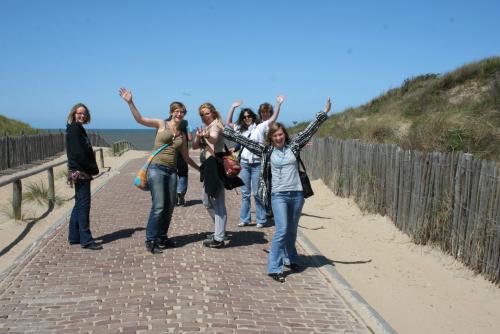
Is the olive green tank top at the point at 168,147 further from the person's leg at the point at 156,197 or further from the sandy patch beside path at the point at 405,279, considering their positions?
the sandy patch beside path at the point at 405,279

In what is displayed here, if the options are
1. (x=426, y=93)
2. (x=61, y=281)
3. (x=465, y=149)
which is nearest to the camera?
(x=61, y=281)

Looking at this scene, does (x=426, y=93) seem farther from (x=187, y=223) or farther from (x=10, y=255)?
(x=10, y=255)

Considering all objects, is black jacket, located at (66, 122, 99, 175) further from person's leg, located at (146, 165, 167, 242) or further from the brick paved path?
the brick paved path

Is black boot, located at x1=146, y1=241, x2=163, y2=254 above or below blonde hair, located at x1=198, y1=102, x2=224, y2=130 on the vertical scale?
below

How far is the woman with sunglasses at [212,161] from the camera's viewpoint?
6363 mm

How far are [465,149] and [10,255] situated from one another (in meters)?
7.99

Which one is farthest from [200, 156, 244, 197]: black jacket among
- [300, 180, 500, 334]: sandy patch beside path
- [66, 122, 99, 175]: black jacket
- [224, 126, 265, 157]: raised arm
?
[300, 180, 500, 334]: sandy patch beside path

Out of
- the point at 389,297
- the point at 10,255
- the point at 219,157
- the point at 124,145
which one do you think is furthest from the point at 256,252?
the point at 124,145

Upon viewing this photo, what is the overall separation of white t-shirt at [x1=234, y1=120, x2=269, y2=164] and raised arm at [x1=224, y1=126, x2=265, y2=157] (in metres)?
1.25

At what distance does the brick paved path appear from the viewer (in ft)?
14.4

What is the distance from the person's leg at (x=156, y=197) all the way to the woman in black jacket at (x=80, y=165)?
81cm

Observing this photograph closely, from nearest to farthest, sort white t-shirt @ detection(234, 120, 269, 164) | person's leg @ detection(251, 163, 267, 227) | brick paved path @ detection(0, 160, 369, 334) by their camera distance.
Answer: brick paved path @ detection(0, 160, 369, 334) → white t-shirt @ detection(234, 120, 269, 164) → person's leg @ detection(251, 163, 267, 227)

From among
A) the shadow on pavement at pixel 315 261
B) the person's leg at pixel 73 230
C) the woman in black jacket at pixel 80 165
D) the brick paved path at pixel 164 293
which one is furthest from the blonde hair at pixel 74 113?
the shadow on pavement at pixel 315 261

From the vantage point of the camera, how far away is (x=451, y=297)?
5.73m
